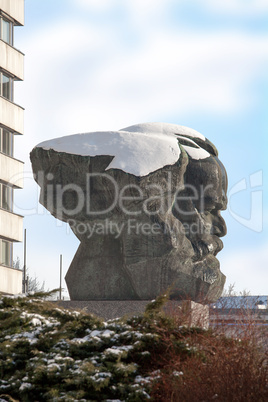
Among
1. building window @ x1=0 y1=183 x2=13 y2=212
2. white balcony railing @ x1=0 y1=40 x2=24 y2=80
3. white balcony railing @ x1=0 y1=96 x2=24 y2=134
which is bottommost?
building window @ x1=0 y1=183 x2=13 y2=212

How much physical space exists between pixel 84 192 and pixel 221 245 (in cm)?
306

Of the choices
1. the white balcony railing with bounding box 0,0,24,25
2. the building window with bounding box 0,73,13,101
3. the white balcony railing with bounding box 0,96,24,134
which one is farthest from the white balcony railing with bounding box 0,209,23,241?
the white balcony railing with bounding box 0,0,24,25

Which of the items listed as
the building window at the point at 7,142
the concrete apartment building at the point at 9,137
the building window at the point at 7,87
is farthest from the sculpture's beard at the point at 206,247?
the building window at the point at 7,87

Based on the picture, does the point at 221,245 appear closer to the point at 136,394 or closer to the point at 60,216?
the point at 60,216

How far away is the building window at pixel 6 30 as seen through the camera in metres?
34.2

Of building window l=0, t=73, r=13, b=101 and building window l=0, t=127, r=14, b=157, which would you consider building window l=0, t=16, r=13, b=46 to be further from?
building window l=0, t=127, r=14, b=157

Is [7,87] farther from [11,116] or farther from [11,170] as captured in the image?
[11,170]

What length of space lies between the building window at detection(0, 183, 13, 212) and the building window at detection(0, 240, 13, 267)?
1468 millimetres

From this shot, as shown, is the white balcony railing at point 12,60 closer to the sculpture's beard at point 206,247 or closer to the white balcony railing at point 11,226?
the white balcony railing at point 11,226

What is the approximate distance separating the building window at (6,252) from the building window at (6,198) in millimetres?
1468

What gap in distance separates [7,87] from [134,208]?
70.8ft

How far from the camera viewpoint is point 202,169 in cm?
1551

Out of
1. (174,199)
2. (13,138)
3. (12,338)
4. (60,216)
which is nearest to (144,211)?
(174,199)

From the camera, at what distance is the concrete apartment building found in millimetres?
33438
